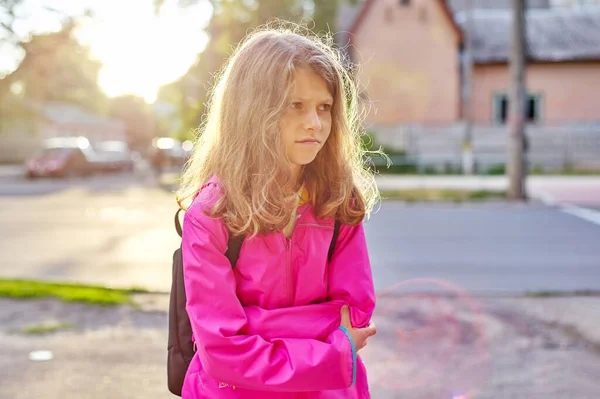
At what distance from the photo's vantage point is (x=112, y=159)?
36.9m

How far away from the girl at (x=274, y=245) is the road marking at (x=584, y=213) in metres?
11.9

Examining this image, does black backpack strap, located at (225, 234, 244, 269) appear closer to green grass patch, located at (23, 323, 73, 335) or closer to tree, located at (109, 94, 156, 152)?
green grass patch, located at (23, 323, 73, 335)

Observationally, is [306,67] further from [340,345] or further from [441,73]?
[441,73]

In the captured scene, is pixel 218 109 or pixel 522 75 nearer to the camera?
pixel 218 109

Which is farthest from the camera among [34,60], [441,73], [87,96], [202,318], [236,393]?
[87,96]

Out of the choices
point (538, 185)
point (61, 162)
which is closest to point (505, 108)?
point (538, 185)

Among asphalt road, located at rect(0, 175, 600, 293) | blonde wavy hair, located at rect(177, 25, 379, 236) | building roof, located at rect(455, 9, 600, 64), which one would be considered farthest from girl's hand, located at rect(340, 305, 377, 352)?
building roof, located at rect(455, 9, 600, 64)

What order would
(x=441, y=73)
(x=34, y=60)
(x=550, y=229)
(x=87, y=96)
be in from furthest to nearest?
(x=87, y=96), (x=34, y=60), (x=441, y=73), (x=550, y=229)

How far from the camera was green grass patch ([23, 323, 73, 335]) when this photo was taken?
5.41m

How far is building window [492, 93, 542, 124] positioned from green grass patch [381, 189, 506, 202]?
51.2 ft

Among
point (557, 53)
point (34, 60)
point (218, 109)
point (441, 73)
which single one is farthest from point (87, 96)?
point (218, 109)

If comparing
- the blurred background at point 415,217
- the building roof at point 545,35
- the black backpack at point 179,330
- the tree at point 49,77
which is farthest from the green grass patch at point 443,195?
the tree at point 49,77

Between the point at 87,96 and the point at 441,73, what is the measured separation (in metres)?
24.9

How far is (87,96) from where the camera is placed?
155 feet
